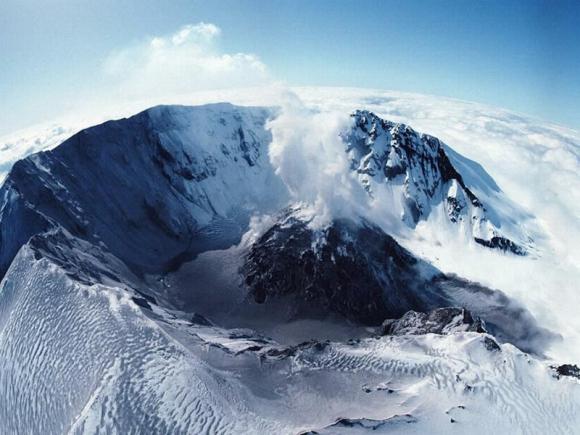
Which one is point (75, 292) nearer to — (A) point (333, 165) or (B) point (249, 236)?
(B) point (249, 236)

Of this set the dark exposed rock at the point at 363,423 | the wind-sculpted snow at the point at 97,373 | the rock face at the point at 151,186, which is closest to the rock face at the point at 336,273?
the rock face at the point at 151,186

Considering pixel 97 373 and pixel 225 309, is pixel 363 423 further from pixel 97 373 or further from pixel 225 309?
pixel 225 309

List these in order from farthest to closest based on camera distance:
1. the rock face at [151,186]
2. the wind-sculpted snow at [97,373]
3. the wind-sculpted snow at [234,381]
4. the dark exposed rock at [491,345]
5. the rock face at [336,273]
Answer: the rock face at [336,273] < the rock face at [151,186] < the dark exposed rock at [491,345] < the wind-sculpted snow at [234,381] < the wind-sculpted snow at [97,373]

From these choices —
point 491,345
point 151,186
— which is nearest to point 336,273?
point 151,186

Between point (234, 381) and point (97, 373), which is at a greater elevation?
point (97, 373)

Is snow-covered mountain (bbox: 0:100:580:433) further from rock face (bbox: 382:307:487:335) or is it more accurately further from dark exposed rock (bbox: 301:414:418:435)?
rock face (bbox: 382:307:487:335)

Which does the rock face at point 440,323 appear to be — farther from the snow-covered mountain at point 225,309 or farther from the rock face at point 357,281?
the rock face at point 357,281
